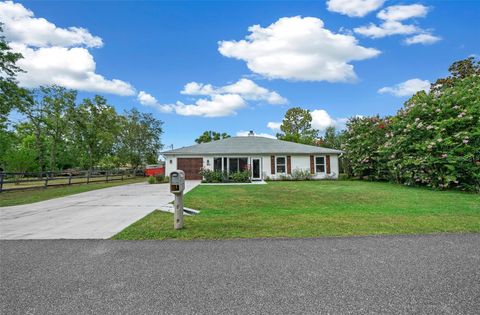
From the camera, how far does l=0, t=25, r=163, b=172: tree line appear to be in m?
23.9

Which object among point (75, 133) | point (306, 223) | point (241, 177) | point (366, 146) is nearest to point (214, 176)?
point (241, 177)

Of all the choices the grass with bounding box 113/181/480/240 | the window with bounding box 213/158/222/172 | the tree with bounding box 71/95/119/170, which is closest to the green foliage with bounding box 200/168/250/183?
the window with bounding box 213/158/222/172

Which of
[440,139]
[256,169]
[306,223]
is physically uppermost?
[440,139]

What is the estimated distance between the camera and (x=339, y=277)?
2457 millimetres

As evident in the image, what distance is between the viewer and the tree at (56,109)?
953 inches

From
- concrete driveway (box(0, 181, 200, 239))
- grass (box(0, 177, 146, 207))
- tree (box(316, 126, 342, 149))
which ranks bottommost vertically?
concrete driveway (box(0, 181, 200, 239))

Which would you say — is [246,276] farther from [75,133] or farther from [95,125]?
[75,133]

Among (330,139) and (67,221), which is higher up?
(330,139)

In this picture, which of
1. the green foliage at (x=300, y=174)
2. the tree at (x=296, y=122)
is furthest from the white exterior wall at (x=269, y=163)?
the tree at (x=296, y=122)

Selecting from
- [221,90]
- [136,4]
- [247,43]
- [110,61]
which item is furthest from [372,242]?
[221,90]

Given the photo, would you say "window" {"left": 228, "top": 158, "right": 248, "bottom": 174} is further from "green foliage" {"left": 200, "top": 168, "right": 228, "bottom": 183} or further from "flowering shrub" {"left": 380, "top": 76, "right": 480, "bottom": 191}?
"flowering shrub" {"left": 380, "top": 76, "right": 480, "bottom": 191}

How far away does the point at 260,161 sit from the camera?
1861 centimetres

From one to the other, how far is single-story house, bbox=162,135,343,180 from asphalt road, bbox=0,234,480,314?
48.7 ft

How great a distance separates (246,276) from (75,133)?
3129 centimetres
